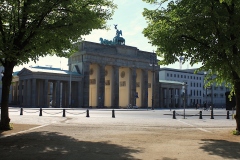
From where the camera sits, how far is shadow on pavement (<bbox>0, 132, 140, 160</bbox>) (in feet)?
30.5

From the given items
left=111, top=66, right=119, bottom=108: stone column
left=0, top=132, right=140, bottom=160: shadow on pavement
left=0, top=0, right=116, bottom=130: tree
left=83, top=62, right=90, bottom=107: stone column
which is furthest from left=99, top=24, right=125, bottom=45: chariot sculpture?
left=0, top=132, right=140, bottom=160: shadow on pavement

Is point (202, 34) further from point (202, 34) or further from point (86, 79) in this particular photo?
point (86, 79)

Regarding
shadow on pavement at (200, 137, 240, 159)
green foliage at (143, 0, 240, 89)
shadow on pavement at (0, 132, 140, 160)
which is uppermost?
green foliage at (143, 0, 240, 89)

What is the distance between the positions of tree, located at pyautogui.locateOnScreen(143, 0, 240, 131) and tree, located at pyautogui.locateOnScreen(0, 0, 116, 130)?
3889 mm

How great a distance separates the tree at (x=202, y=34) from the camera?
1425 centimetres

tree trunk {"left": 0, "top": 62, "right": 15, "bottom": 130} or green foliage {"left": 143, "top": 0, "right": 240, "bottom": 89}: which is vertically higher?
green foliage {"left": 143, "top": 0, "right": 240, "bottom": 89}

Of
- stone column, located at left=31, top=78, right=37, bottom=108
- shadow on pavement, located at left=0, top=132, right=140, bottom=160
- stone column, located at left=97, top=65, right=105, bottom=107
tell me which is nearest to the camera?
shadow on pavement, located at left=0, top=132, right=140, bottom=160

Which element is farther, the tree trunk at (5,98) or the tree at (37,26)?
the tree trunk at (5,98)

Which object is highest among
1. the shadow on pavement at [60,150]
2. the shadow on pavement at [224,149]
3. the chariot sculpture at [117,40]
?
the chariot sculpture at [117,40]

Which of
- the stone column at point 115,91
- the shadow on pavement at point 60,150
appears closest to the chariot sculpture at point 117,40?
the stone column at point 115,91

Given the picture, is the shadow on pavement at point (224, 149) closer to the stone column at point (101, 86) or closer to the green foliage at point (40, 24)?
the green foliage at point (40, 24)

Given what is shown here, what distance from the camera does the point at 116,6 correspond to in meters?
18.4

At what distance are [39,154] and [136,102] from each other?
319 ft

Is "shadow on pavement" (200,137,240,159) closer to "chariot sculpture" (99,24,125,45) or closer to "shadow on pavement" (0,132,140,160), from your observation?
"shadow on pavement" (0,132,140,160)
